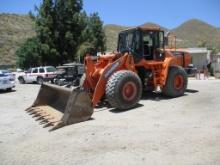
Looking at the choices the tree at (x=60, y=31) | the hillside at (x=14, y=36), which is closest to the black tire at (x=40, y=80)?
the tree at (x=60, y=31)

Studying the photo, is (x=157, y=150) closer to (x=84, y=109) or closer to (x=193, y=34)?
(x=84, y=109)

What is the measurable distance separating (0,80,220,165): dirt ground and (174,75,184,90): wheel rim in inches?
89.4

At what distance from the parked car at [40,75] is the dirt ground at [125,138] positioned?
16260 mm

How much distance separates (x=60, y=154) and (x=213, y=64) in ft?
94.5

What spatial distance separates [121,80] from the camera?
12.8 meters

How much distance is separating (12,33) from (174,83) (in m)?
63.4

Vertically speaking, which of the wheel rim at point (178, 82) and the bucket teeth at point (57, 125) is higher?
the wheel rim at point (178, 82)

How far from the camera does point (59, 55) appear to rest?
35.6 m

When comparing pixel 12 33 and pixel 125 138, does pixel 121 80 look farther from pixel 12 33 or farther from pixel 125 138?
pixel 12 33

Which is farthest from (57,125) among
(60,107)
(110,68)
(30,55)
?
(30,55)

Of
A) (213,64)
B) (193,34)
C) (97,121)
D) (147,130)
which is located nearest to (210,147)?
(147,130)

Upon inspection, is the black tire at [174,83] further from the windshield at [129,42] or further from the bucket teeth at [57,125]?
the bucket teeth at [57,125]

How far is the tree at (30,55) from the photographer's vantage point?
3612 centimetres

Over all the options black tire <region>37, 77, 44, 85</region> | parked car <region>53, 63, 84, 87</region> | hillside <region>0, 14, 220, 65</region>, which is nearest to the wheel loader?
parked car <region>53, 63, 84, 87</region>
